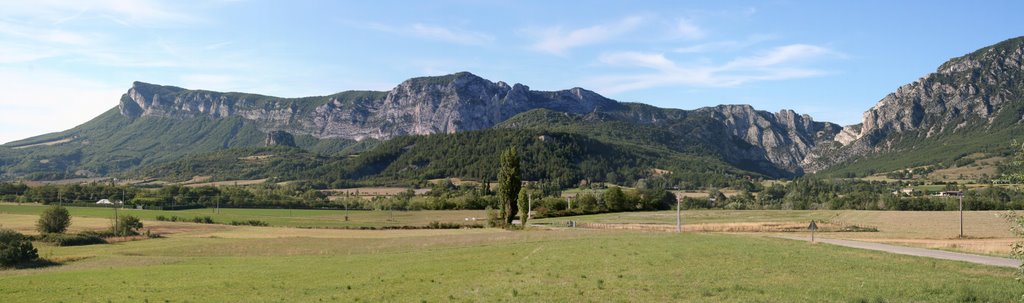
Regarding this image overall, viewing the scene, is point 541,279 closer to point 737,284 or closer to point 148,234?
point 737,284

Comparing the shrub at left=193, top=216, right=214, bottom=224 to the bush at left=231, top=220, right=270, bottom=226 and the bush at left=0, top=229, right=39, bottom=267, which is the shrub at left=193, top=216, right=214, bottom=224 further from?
the bush at left=0, top=229, right=39, bottom=267

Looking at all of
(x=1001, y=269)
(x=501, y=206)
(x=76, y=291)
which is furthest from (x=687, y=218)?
(x=76, y=291)

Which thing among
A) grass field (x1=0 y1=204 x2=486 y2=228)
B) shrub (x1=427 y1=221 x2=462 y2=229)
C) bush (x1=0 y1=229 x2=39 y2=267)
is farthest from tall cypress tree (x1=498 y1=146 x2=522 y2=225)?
bush (x1=0 y1=229 x2=39 y2=267)

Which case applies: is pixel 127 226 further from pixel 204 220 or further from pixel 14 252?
pixel 14 252

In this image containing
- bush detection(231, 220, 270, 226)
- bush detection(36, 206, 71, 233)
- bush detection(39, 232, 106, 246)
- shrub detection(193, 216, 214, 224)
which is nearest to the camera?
bush detection(39, 232, 106, 246)

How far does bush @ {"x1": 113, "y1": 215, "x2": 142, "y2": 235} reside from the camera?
86625mm

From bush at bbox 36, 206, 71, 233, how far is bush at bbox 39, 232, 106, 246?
259 inches

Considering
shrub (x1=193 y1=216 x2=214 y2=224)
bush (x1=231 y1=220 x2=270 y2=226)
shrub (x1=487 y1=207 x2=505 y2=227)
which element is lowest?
bush (x1=231 y1=220 x2=270 y2=226)

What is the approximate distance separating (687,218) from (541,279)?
8567cm

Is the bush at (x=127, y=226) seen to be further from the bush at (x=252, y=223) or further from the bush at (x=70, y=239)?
the bush at (x=252, y=223)

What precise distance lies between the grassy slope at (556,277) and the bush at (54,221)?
37.0m

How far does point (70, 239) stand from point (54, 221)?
41.1ft

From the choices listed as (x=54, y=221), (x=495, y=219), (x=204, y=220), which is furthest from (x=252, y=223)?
(x=495, y=219)

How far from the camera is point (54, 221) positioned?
8575 cm
